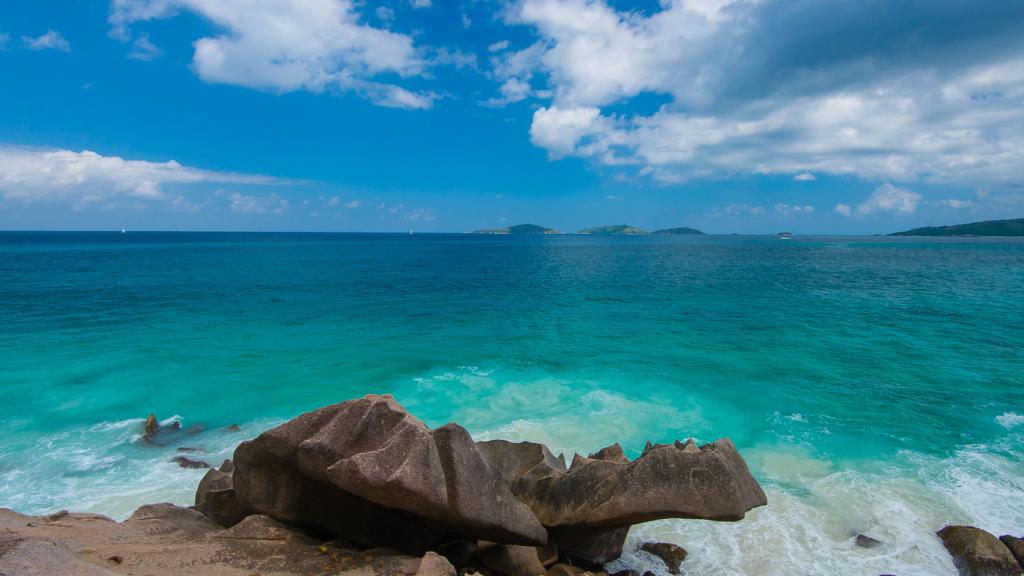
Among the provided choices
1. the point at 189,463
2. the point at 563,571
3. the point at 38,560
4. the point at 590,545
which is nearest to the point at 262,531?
the point at 38,560

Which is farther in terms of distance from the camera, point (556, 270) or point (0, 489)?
point (556, 270)

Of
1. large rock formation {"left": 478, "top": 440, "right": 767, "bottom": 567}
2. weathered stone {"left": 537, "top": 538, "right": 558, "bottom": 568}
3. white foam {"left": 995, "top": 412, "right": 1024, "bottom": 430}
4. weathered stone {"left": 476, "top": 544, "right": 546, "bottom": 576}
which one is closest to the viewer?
large rock formation {"left": 478, "top": 440, "right": 767, "bottom": 567}

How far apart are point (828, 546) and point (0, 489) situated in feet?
88.4

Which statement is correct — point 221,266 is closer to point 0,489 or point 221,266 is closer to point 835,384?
point 0,489

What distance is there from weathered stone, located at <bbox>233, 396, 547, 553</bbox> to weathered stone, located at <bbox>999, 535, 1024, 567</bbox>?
43.3 ft

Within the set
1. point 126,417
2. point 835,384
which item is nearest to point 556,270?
point 835,384

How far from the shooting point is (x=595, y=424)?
24.3m

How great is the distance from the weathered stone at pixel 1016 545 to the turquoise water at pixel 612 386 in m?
1.33

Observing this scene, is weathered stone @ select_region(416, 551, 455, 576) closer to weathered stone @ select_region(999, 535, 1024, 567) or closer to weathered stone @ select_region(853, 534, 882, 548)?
weathered stone @ select_region(853, 534, 882, 548)

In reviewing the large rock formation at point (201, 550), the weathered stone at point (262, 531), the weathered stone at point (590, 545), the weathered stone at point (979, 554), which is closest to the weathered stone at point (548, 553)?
the weathered stone at point (590, 545)

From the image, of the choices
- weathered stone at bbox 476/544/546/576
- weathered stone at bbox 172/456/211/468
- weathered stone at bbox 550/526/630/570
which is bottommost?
weathered stone at bbox 172/456/211/468

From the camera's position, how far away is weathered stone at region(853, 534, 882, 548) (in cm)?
1484

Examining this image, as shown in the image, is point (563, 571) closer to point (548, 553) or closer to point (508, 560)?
point (548, 553)

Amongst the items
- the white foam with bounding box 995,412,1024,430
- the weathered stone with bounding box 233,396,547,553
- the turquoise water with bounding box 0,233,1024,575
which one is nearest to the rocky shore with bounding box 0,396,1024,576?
the weathered stone with bounding box 233,396,547,553
